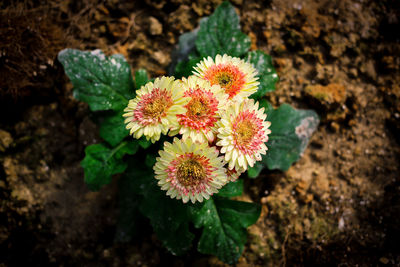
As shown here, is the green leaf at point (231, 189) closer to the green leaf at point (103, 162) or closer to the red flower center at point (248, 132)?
the red flower center at point (248, 132)

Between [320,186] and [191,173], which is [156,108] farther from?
[320,186]

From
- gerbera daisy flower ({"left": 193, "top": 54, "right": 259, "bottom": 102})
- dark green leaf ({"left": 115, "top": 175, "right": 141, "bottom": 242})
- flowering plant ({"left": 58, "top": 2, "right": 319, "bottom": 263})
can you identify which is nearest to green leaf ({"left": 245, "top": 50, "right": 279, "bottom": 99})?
flowering plant ({"left": 58, "top": 2, "right": 319, "bottom": 263})

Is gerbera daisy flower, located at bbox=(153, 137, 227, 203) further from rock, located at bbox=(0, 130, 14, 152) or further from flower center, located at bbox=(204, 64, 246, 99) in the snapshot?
rock, located at bbox=(0, 130, 14, 152)

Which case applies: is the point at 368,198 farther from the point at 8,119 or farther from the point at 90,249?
the point at 8,119

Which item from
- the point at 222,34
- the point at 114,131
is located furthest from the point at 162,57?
the point at 114,131

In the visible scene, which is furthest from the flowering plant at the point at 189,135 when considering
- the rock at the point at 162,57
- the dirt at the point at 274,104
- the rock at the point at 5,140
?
the rock at the point at 5,140
